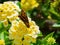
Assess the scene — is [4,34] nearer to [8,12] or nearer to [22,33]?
[8,12]

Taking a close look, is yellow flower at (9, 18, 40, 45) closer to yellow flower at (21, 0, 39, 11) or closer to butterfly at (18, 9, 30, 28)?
butterfly at (18, 9, 30, 28)

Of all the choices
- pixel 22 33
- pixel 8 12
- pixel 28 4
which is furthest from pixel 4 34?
pixel 28 4

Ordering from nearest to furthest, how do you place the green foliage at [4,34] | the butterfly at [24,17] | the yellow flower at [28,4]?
the butterfly at [24,17]
the green foliage at [4,34]
the yellow flower at [28,4]

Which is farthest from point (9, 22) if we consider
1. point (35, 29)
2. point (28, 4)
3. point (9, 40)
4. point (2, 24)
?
point (28, 4)

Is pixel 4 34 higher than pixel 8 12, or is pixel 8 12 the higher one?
pixel 8 12

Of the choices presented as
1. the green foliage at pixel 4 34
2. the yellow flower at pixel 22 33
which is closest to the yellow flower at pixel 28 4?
the green foliage at pixel 4 34

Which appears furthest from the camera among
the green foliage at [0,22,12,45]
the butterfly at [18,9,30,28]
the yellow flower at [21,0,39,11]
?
the yellow flower at [21,0,39,11]

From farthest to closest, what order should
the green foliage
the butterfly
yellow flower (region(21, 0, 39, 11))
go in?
yellow flower (region(21, 0, 39, 11)) → the green foliage → the butterfly

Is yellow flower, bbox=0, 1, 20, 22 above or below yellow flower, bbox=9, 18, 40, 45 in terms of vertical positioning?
above

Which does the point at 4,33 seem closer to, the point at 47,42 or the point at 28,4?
the point at 47,42

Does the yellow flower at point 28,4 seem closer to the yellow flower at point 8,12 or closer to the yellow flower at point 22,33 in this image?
the yellow flower at point 8,12

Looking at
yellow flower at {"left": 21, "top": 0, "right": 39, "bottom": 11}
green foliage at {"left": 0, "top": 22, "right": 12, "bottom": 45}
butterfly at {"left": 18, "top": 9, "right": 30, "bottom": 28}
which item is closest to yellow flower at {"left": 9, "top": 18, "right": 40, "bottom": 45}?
butterfly at {"left": 18, "top": 9, "right": 30, "bottom": 28}
